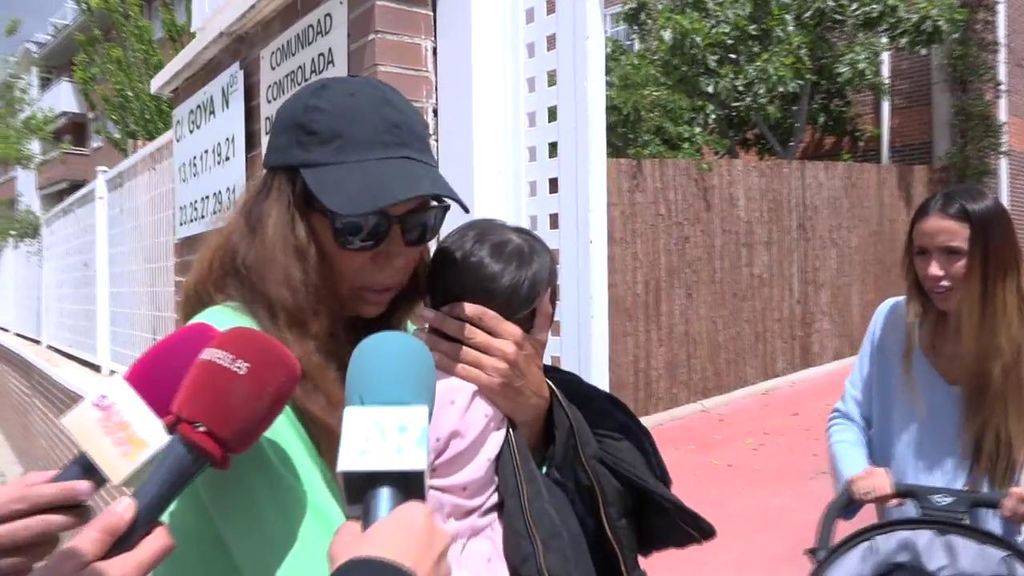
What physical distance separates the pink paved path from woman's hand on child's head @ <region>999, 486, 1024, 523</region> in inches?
101

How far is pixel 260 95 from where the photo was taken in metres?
3.62

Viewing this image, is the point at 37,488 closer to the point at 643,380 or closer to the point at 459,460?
the point at 459,460

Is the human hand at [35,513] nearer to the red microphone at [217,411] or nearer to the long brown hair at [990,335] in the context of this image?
the red microphone at [217,411]

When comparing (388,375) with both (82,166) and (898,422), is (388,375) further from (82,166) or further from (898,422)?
(82,166)

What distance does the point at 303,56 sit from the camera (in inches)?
127

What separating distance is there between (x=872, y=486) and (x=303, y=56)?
2.36 meters

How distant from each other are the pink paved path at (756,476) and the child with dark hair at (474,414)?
11.2ft

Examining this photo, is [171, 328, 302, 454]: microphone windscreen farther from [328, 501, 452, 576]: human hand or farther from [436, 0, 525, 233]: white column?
[436, 0, 525, 233]: white column

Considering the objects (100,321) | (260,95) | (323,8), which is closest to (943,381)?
(323,8)

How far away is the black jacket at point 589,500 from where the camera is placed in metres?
1.60

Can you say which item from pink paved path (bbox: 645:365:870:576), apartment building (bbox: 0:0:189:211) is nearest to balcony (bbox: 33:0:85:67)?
apartment building (bbox: 0:0:189:211)

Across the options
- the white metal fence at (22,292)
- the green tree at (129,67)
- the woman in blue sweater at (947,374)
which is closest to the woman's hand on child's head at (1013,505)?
the woman in blue sweater at (947,374)

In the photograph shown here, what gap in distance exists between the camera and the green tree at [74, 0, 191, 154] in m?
13.2

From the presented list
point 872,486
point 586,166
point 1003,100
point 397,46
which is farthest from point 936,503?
point 1003,100
